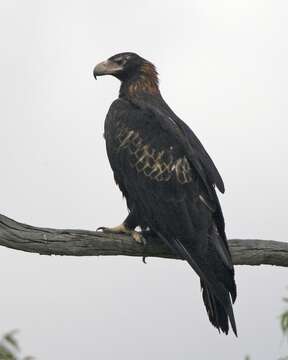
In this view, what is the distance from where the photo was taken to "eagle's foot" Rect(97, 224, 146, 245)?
7988 mm

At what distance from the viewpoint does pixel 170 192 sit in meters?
8.37

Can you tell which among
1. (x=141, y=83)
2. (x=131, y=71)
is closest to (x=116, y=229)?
(x=141, y=83)

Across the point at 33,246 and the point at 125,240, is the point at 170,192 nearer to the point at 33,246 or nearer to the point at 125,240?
the point at 125,240

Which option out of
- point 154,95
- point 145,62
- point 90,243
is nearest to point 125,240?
point 90,243

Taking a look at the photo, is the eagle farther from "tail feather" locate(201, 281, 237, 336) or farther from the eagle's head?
the eagle's head

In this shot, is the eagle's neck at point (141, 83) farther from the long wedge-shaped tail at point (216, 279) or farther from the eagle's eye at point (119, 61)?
the long wedge-shaped tail at point (216, 279)

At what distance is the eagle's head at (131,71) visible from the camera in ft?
32.2

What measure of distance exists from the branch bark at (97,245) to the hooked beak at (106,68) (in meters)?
2.48

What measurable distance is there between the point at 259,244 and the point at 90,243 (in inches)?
61.7

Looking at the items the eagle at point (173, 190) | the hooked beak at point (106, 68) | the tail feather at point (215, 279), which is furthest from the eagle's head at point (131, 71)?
the tail feather at point (215, 279)

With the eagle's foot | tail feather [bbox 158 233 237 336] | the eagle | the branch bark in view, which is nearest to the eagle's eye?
the eagle

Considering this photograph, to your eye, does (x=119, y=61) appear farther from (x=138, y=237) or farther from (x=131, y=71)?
(x=138, y=237)

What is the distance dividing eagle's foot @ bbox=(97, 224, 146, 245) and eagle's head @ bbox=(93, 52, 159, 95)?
6.67 feet

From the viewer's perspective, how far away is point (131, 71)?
32.7 ft
